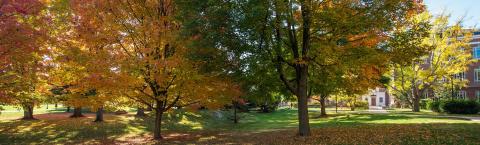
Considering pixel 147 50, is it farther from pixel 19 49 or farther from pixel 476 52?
pixel 476 52

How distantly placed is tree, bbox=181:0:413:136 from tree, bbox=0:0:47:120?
254 inches

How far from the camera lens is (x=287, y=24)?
14.9m

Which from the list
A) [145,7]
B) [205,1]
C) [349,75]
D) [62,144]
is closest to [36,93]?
[62,144]

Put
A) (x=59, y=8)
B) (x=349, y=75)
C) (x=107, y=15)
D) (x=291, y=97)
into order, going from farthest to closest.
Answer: (x=291, y=97) < (x=59, y=8) < (x=349, y=75) < (x=107, y=15)

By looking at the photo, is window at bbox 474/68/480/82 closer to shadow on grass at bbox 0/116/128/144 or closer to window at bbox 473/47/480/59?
window at bbox 473/47/480/59

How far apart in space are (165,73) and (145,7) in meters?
3.40

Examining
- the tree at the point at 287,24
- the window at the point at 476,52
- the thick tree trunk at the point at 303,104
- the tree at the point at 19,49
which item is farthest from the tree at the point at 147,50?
the window at the point at 476,52

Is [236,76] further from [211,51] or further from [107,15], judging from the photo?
[107,15]

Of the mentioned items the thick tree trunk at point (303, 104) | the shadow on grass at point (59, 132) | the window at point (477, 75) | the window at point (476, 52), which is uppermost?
the window at point (476, 52)

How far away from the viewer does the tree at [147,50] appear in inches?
598

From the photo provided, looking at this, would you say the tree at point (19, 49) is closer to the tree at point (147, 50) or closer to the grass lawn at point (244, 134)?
the tree at point (147, 50)

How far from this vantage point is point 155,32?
51.1 ft

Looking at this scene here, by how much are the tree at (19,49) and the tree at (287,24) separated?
21.1ft

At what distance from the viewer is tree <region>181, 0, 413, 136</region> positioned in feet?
43.2
